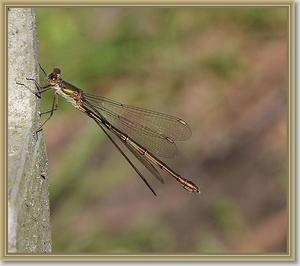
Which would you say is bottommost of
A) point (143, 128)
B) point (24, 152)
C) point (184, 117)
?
point (24, 152)

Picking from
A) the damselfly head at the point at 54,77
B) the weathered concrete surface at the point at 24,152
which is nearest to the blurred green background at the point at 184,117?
the damselfly head at the point at 54,77

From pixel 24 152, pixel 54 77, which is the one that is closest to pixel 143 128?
pixel 54 77

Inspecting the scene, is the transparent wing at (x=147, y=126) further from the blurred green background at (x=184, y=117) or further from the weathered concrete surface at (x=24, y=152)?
the weathered concrete surface at (x=24, y=152)

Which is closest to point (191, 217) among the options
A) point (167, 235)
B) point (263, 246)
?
point (167, 235)

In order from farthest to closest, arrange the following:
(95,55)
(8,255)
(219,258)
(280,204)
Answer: (280,204)
(95,55)
(219,258)
(8,255)

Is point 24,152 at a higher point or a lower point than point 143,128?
lower

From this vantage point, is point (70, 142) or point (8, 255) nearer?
point (8, 255)

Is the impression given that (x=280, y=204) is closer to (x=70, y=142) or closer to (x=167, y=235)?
(x=167, y=235)

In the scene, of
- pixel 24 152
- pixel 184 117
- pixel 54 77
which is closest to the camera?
pixel 24 152

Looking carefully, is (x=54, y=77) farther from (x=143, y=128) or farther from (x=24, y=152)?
(x=24, y=152)
